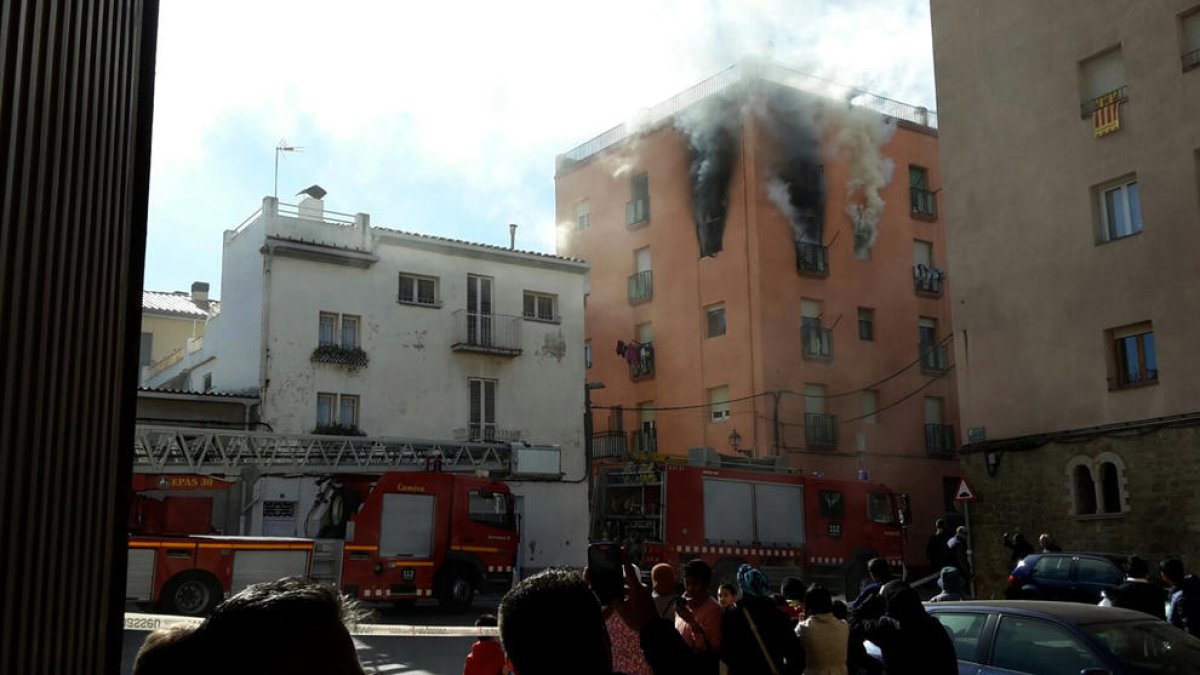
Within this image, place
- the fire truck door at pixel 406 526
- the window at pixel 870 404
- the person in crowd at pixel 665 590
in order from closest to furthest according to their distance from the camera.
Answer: the person in crowd at pixel 665 590, the fire truck door at pixel 406 526, the window at pixel 870 404

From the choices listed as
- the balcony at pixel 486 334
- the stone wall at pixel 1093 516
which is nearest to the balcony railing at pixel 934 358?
the stone wall at pixel 1093 516

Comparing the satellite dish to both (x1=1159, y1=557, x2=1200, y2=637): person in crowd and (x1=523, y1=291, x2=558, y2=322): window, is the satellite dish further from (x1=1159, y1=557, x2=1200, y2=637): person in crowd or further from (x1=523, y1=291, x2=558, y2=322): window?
(x1=1159, y1=557, x2=1200, y2=637): person in crowd

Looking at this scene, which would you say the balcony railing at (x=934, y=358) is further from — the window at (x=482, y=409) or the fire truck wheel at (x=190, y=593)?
the fire truck wheel at (x=190, y=593)

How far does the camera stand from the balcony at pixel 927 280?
34219 mm

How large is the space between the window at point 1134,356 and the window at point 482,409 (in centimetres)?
1458

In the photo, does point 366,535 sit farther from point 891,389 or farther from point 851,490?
point 891,389

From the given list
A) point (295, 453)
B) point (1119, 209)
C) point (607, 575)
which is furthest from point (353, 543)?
point (607, 575)

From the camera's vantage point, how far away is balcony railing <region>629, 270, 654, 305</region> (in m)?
34.4

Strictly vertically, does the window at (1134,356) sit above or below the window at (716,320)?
below

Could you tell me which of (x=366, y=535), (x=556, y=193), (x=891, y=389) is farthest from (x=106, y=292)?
(x=556, y=193)

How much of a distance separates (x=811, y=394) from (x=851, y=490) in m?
7.98

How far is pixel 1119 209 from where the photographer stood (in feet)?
67.6

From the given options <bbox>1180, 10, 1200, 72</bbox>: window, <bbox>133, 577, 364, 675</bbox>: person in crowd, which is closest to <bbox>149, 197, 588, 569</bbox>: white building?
<bbox>1180, 10, 1200, 72</bbox>: window

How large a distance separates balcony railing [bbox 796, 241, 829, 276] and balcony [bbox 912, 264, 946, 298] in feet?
11.6
